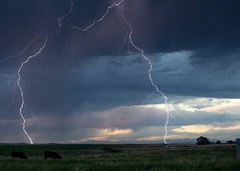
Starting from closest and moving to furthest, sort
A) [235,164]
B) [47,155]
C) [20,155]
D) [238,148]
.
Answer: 1. [235,164]
2. [238,148]
3. [47,155]
4. [20,155]

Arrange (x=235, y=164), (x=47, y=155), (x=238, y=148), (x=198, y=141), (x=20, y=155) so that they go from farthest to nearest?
(x=198, y=141), (x=20, y=155), (x=47, y=155), (x=238, y=148), (x=235, y=164)

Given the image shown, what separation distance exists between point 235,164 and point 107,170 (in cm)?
778

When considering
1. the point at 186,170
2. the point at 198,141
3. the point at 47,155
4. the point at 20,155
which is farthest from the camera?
the point at 198,141

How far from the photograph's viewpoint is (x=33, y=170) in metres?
20.5

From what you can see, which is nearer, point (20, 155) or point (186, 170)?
point (186, 170)

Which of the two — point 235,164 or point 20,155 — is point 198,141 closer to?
point 20,155

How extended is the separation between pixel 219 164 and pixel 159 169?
4774 mm

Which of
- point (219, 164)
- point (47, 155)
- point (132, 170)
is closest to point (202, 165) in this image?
point (219, 164)

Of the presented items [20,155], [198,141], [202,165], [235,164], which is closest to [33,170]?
[202,165]

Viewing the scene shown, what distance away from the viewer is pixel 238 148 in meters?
31.3

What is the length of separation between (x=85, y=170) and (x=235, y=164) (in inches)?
355

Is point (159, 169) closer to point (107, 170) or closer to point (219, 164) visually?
point (107, 170)

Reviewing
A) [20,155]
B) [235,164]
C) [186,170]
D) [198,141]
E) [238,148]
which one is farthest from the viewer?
[198,141]

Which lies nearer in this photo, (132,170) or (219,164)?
(132,170)
